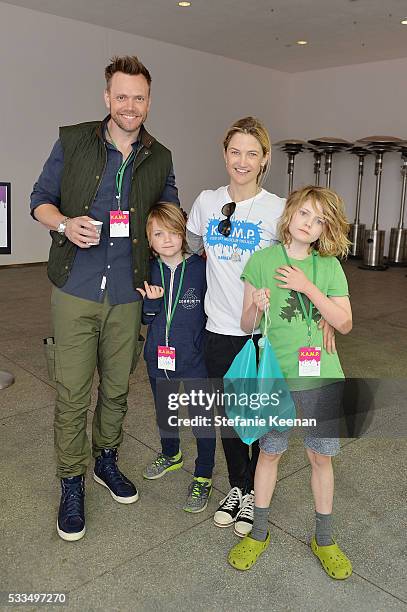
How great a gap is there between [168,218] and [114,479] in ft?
3.39

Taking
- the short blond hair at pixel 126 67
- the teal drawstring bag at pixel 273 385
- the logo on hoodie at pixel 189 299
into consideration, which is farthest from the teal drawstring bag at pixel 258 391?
the short blond hair at pixel 126 67

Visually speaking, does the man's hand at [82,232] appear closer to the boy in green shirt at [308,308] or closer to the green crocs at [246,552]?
the boy in green shirt at [308,308]

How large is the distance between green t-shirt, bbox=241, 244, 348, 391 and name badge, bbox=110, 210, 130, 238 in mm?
462

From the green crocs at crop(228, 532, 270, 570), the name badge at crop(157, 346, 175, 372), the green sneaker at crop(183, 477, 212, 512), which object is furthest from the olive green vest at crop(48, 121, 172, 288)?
the green crocs at crop(228, 532, 270, 570)

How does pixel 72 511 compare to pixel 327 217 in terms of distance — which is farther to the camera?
pixel 72 511

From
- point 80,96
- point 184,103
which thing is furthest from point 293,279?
point 184,103

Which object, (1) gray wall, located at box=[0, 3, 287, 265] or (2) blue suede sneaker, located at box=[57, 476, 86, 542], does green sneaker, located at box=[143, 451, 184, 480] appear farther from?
(1) gray wall, located at box=[0, 3, 287, 265]

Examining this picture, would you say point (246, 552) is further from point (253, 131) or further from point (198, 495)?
point (253, 131)

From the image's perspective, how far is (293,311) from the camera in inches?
69.1

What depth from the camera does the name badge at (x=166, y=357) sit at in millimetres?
2061

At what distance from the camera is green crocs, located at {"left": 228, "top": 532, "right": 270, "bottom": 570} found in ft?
5.89

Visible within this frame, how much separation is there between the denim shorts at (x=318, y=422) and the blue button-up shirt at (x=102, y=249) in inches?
27.7

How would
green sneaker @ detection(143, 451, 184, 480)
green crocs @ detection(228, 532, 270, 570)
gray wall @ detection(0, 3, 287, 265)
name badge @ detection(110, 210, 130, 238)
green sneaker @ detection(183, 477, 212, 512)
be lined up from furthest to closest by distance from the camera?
1. gray wall @ detection(0, 3, 287, 265)
2. green sneaker @ detection(143, 451, 184, 480)
3. green sneaker @ detection(183, 477, 212, 512)
4. name badge @ detection(110, 210, 130, 238)
5. green crocs @ detection(228, 532, 270, 570)

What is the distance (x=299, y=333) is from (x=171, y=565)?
0.85 meters
